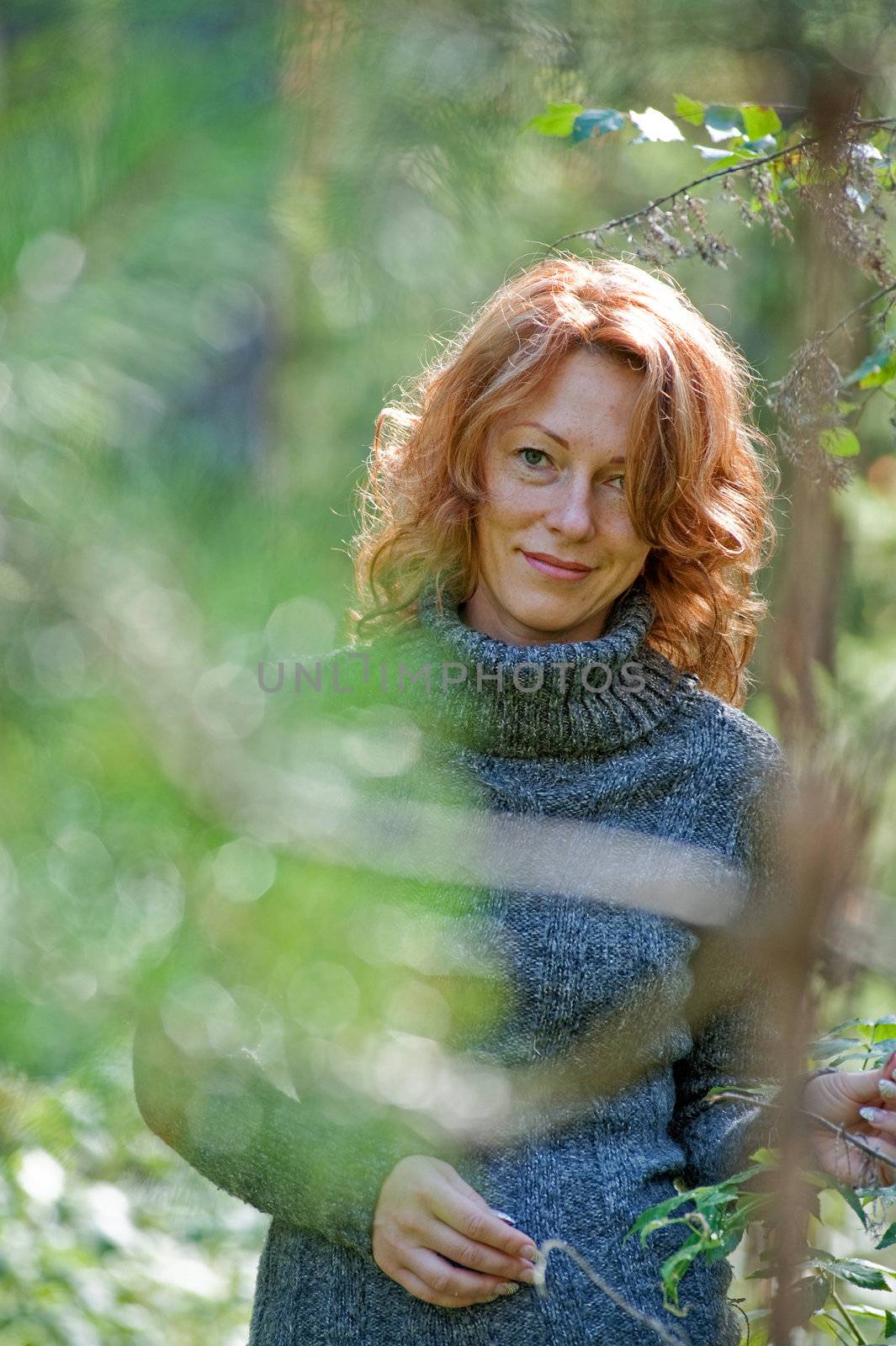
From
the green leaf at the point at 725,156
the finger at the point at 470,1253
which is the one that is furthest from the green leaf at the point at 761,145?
the finger at the point at 470,1253

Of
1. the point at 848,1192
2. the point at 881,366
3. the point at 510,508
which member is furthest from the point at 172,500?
the point at 881,366

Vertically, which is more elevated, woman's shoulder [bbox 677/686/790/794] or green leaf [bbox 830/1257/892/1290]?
woman's shoulder [bbox 677/686/790/794]

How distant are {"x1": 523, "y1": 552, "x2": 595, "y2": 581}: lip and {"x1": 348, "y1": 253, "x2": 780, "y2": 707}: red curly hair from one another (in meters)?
0.09

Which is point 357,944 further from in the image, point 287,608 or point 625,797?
point 625,797

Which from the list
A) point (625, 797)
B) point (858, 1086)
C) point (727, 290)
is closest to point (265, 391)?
point (858, 1086)

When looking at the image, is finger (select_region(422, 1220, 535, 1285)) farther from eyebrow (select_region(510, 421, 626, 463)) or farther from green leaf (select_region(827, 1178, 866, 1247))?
eyebrow (select_region(510, 421, 626, 463))

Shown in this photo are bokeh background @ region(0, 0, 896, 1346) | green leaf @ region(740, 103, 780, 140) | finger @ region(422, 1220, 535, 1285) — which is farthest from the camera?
green leaf @ region(740, 103, 780, 140)

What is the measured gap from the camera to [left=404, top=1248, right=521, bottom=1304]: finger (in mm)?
1236

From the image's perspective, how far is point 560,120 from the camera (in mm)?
1271

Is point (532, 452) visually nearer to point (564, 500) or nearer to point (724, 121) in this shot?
point (564, 500)

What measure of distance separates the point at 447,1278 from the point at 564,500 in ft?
2.76

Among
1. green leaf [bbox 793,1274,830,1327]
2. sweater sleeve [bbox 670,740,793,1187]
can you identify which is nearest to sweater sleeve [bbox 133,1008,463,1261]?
green leaf [bbox 793,1274,830,1327]

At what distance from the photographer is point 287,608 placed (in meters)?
0.46

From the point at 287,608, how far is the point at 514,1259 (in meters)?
0.99
